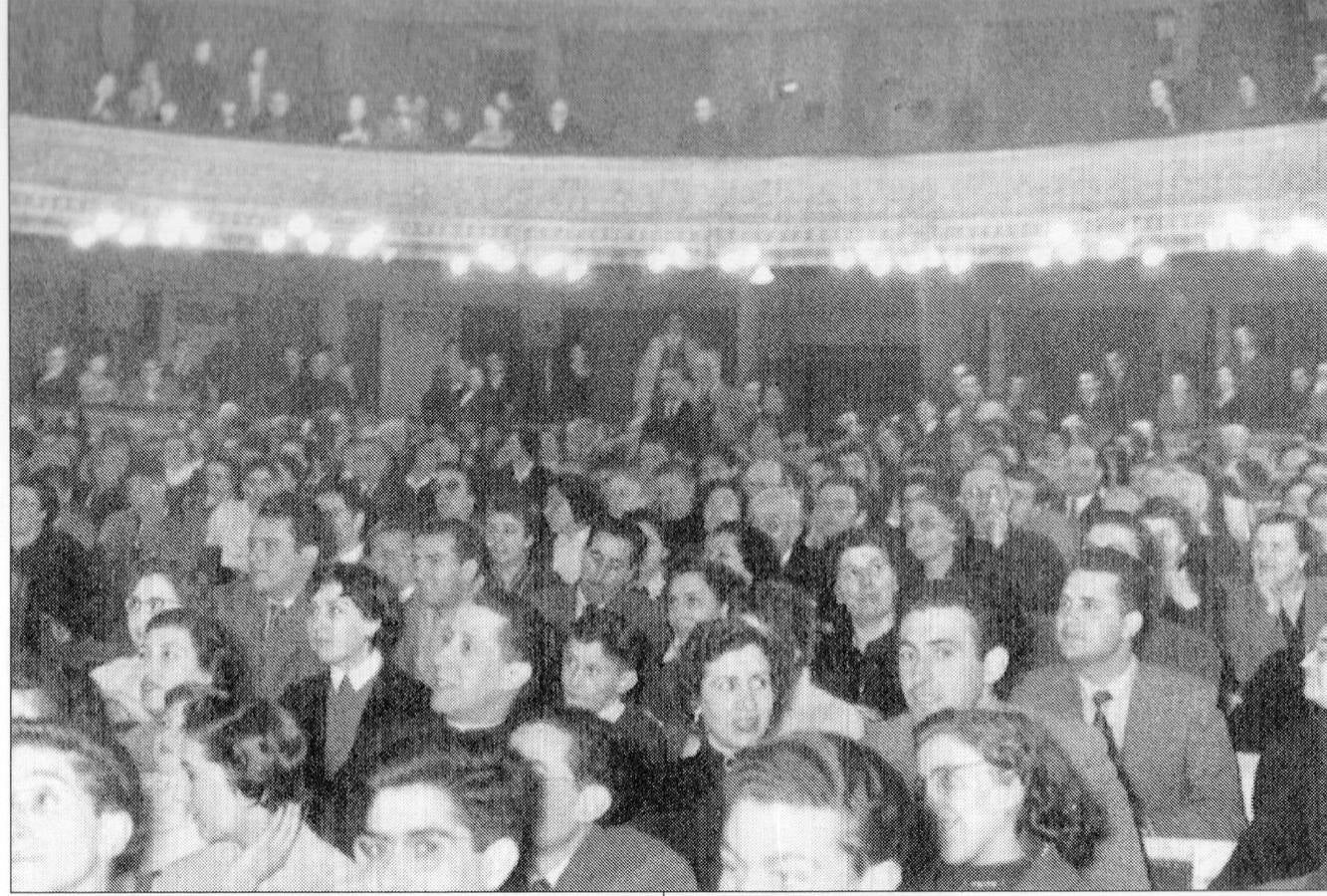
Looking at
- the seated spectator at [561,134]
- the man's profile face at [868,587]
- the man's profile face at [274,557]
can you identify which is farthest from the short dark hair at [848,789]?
the seated spectator at [561,134]

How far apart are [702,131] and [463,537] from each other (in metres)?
1.68

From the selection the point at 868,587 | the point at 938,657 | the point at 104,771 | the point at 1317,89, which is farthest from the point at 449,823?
the point at 1317,89

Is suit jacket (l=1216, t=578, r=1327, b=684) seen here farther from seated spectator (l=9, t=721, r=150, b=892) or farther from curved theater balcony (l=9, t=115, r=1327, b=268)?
seated spectator (l=9, t=721, r=150, b=892)

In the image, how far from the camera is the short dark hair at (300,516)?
702 centimetres

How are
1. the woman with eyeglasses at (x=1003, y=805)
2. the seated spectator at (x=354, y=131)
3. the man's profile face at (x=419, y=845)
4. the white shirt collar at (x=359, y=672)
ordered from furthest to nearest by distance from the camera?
the seated spectator at (x=354, y=131)
the white shirt collar at (x=359, y=672)
the man's profile face at (x=419, y=845)
the woman with eyeglasses at (x=1003, y=805)

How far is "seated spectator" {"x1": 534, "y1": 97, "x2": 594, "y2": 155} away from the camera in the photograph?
7160mm

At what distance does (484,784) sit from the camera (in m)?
6.82

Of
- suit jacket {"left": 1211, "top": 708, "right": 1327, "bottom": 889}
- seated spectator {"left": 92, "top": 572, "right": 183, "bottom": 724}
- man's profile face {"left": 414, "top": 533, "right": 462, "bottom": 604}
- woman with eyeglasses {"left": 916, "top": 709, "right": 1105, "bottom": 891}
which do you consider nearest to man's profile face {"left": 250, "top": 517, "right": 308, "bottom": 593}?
seated spectator {"left": 92, "top": 572, "right": 183, "bottom": 724}

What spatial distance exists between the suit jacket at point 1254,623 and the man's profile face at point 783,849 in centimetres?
149

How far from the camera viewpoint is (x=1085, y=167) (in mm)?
7051

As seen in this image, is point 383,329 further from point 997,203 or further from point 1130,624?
point 1130,624

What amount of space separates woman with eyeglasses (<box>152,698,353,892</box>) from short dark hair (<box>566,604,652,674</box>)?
105cm

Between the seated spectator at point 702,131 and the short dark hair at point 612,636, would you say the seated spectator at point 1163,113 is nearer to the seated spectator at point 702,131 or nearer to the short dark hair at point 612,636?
the seated spectator at point 702,131

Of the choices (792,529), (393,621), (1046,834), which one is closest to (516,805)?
(393,621)
